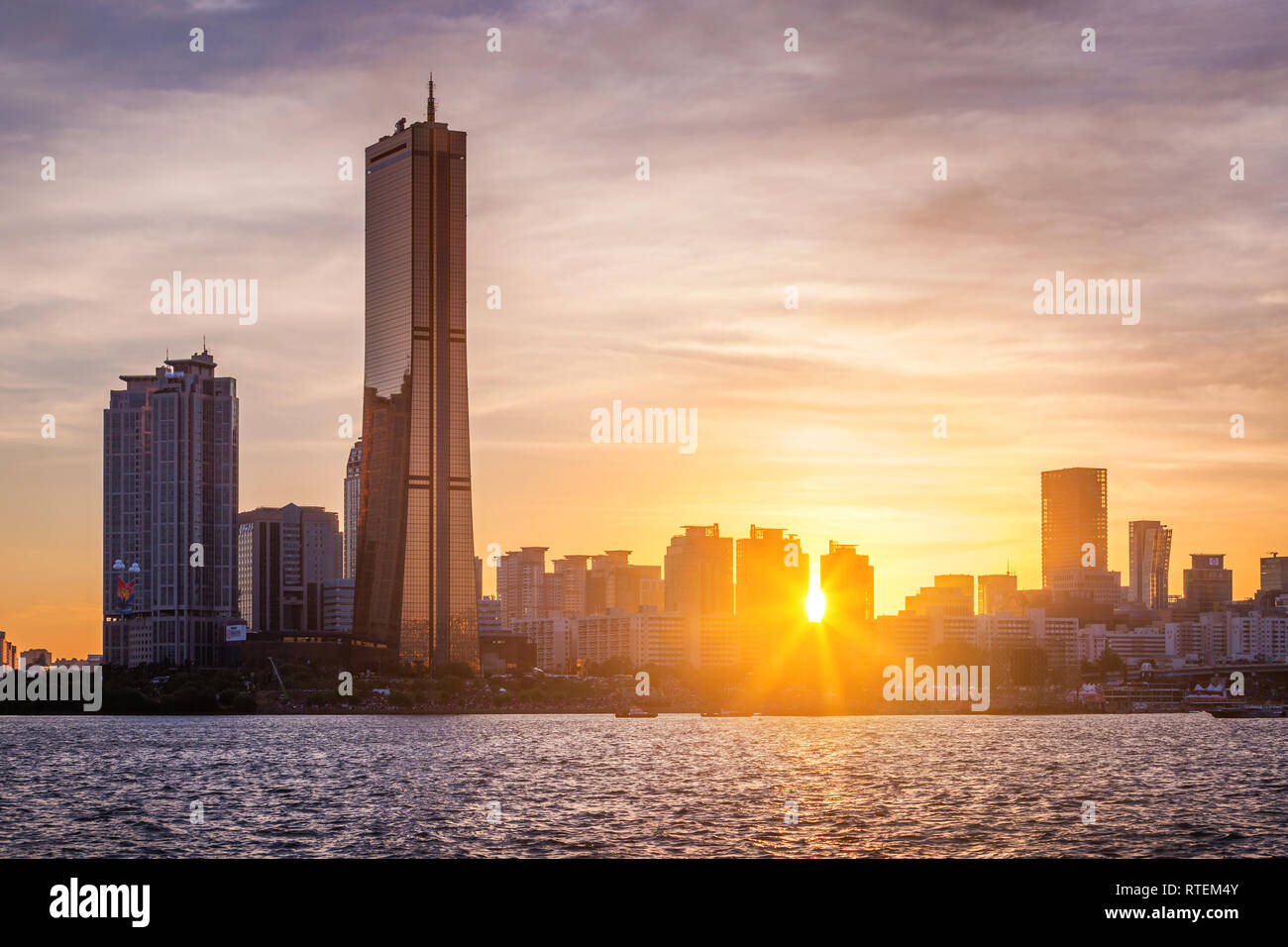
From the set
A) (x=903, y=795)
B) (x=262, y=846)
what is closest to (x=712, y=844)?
(x=262, y=846)

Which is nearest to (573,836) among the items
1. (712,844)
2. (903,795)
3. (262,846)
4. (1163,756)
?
(712,844)

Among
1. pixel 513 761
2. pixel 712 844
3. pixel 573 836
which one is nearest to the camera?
pixel 712 844
